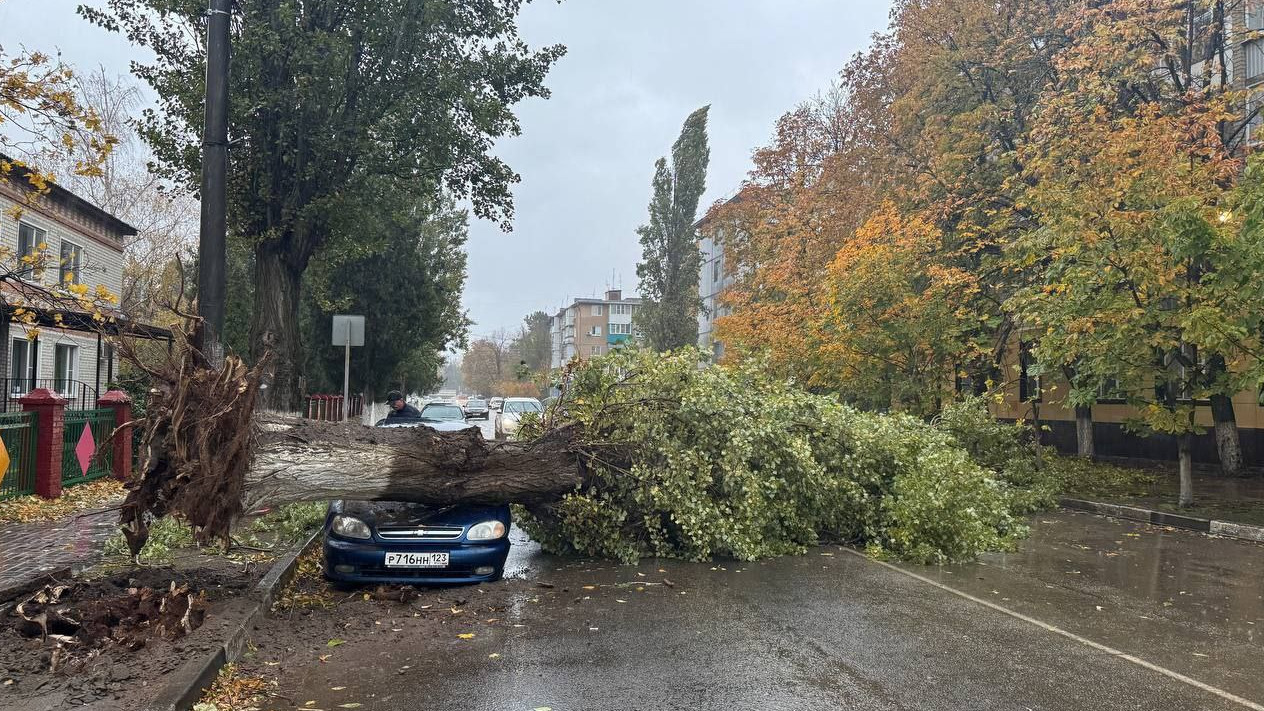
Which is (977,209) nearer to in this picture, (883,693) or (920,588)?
(920,588)

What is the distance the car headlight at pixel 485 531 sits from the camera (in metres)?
7.62

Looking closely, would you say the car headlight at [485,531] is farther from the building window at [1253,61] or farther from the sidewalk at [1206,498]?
the building window at [1253,61]

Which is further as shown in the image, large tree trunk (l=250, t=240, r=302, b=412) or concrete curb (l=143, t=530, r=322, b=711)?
large tree trunk (l=250, t=240, r=302, b=412)

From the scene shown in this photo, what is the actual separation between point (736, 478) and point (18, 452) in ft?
32.6

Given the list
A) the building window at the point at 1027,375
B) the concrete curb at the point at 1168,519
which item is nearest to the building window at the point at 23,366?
the building window at the point at 1027,375

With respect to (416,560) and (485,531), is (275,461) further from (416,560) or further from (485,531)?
(485,531)

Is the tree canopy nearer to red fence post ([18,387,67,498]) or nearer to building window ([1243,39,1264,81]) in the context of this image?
red fence post ([18,387,67,498])

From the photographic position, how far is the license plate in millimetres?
7316

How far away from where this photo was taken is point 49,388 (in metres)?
21.5

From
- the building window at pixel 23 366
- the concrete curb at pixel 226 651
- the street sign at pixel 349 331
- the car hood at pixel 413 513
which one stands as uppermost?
the street sign at pixel 349 331

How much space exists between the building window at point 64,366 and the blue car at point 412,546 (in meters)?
20.8

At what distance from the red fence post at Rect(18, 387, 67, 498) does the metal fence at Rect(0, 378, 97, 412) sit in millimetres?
7349

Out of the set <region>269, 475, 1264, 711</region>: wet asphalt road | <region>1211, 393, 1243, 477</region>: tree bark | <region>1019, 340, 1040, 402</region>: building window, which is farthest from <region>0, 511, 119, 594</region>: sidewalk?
<region>1211, 393, 1243, 477</region>: tree bark

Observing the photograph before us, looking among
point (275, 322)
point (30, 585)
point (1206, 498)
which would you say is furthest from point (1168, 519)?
point (275, 322)
